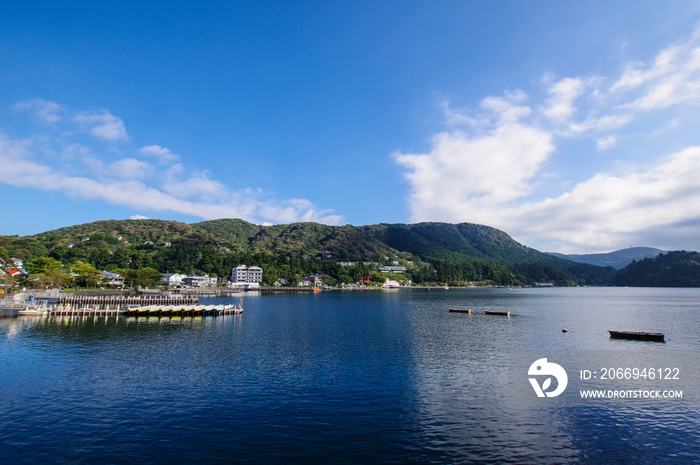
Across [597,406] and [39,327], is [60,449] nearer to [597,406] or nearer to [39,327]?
[597,406]

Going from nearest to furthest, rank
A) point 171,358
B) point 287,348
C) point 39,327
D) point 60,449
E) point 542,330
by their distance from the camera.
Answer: point 60,449 < point 171,358 < point 287,348 < point 39,327 < point 542,330

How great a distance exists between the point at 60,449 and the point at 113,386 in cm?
944

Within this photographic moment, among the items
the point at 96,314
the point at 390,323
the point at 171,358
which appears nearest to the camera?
the point at 171,358

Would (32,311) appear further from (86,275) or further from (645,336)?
(645,336)

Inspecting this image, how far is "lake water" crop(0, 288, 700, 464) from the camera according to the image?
1681cm

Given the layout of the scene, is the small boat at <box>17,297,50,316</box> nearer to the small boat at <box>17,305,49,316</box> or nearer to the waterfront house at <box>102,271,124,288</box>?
the small boat at <box>17,305,49,316</box>

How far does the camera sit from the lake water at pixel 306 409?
55.2ft

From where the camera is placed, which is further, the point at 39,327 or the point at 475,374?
the point at 39,327

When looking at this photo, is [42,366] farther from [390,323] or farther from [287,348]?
[390,323]

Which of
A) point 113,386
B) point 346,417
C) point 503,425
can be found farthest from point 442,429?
Answer: point 113,386

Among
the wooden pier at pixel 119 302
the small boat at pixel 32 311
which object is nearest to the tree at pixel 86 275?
the wooden pier at pixel 119 302

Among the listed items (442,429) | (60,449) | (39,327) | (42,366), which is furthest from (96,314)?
(442,429)

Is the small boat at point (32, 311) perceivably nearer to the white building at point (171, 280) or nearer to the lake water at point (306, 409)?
the lake water at point (306, 409)

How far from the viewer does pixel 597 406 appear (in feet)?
75.3
